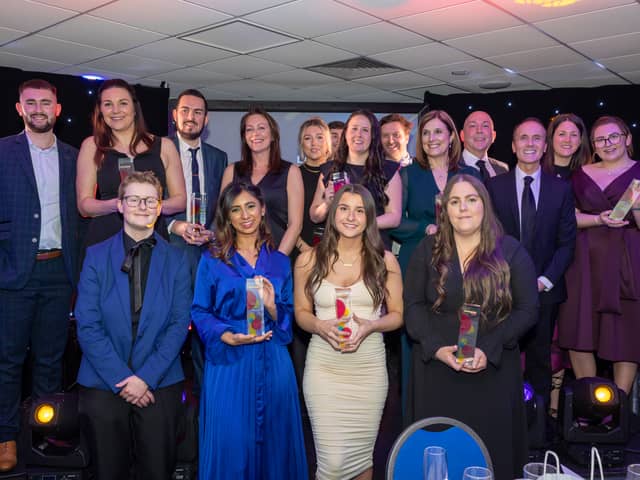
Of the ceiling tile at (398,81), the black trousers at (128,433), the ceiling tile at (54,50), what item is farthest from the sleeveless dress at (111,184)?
the ceiling tile at (398,81)

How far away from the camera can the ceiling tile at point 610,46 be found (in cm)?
544

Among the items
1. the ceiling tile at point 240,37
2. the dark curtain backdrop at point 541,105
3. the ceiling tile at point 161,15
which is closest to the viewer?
the ceiling tile at point 161,15

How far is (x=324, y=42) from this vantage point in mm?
5656

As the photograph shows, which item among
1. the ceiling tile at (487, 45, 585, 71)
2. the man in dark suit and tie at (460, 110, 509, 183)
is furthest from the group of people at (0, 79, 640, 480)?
the ceiling tile at (487, 45, 585, 71)

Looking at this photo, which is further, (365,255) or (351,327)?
(365,255)

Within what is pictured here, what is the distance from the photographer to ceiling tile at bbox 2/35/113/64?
570 centimetres

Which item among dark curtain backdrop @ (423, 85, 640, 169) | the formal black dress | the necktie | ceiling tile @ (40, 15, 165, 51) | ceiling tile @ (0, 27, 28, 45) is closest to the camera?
the formal black dress

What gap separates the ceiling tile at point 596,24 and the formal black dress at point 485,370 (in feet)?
9.65

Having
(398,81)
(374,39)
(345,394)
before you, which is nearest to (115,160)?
(345,394)

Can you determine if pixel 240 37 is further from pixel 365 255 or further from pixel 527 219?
pixel 365 255

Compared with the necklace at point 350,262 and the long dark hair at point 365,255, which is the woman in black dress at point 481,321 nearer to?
the long dark hair at point 365,255

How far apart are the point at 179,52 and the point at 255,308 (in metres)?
4.27

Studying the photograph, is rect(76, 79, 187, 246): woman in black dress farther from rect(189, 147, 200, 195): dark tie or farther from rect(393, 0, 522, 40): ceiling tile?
rect(393, 0, 522, 40): ceiling tile

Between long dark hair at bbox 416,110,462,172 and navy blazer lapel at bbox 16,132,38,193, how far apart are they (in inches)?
91.1
